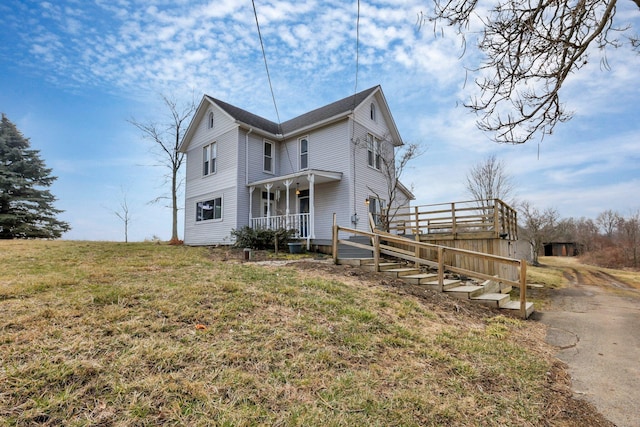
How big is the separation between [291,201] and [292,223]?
82.0 inches

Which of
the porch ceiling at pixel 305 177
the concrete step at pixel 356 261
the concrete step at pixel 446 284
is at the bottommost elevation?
the concrete step at pixel 446 284

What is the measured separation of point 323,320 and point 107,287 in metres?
3.56

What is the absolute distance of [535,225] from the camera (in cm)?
2984

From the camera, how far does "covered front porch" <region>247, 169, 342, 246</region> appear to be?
13.3m

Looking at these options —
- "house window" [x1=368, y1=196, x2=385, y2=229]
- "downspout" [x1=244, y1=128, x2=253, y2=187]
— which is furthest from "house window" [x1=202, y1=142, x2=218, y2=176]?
"house window" [x1=368, y1=196, x2=385, y2=229]

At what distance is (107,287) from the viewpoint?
499 centimetres

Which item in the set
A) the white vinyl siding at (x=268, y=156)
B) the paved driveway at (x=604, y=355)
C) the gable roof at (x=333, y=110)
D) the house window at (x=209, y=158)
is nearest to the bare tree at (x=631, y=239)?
the paved driveway at (x=604, y=355)

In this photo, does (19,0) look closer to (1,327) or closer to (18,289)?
(18,289)

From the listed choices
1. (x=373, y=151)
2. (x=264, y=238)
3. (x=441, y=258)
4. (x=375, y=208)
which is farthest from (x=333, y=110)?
(x=441, y=258)

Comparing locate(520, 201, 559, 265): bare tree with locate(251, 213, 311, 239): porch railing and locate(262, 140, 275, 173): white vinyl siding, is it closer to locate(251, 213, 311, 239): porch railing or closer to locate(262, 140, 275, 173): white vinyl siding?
locate(251, 213, 311, 239): porch railing

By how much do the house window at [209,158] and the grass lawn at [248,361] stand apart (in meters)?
12.0

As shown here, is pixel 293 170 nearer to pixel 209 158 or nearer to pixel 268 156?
pixel 268 156

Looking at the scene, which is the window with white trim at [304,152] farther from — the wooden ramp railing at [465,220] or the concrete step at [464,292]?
the concrete step at [464,292]

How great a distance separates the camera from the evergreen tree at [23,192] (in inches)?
814
